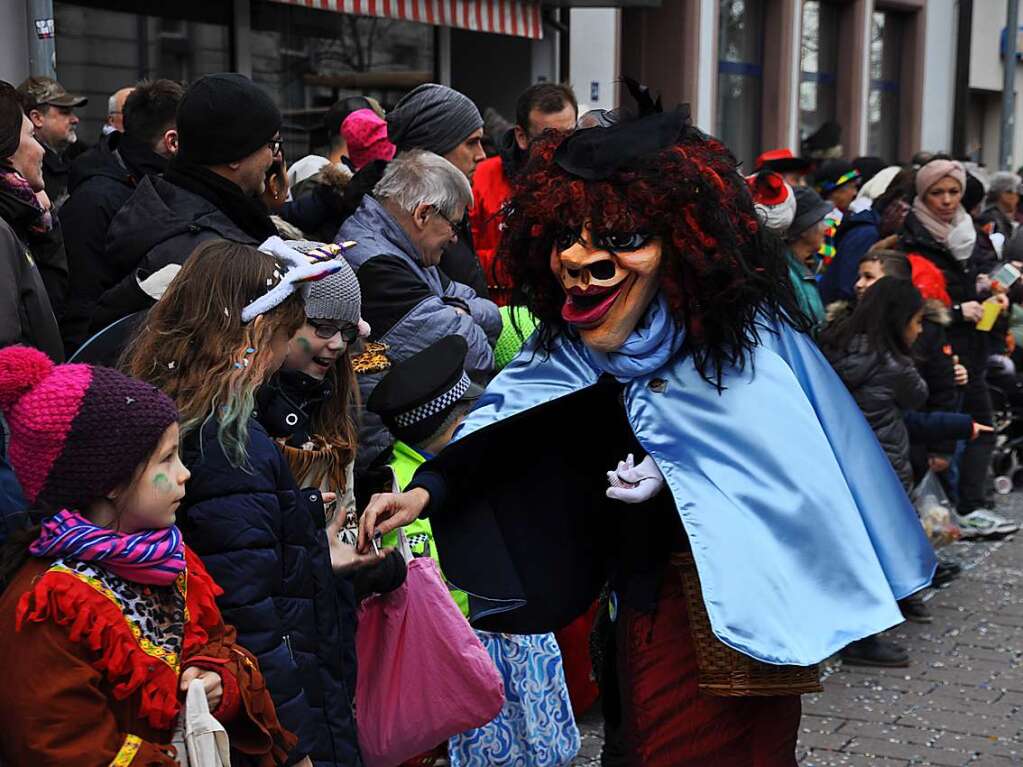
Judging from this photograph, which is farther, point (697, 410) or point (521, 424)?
point (521, 424)

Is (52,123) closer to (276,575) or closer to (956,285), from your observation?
(276,575)

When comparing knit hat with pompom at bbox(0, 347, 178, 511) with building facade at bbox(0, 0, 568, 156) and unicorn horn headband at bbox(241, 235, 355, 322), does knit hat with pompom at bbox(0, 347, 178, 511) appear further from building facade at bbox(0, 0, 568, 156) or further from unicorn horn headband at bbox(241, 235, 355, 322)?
building facade at bbox(0, 0, 568, 156)

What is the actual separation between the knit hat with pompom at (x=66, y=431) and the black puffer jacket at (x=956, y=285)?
623 cm

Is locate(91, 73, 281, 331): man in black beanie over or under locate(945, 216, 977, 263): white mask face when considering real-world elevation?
over

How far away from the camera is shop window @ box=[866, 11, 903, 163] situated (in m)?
20.2

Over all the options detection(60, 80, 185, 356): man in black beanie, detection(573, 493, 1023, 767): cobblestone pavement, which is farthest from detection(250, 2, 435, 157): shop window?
detection(573, 493, 1023, 767): cobblestone pavement

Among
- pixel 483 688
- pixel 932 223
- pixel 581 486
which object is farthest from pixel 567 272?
pixel 932 223

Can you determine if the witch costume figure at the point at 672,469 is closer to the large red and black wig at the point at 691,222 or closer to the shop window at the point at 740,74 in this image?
the large red and black wig at the point at 691,222

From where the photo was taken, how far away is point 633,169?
3199mm

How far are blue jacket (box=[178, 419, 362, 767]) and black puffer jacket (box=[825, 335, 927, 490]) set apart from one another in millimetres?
3660

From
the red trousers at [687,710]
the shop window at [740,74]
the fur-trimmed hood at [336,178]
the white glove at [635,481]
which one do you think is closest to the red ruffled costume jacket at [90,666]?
the white glove at [635,481]

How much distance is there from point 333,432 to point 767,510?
1.16 meters

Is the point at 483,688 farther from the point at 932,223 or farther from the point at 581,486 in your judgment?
the point at 932,223

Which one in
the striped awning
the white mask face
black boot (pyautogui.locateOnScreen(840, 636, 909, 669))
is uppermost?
the striped awning
